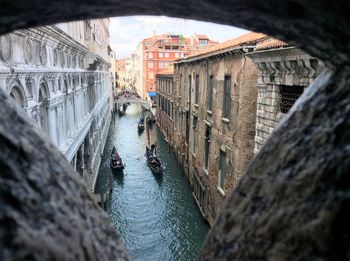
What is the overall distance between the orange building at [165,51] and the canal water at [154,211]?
29.6m

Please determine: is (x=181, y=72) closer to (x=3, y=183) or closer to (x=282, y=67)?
(x=282, y=67)

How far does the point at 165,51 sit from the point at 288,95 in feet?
145

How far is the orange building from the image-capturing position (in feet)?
160

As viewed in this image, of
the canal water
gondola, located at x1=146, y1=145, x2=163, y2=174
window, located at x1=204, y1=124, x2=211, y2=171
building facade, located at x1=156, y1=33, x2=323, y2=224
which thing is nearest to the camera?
building facade, located at x1=156, y1=33, x2=323, y2=224

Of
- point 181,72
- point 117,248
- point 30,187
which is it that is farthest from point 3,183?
point 181,72

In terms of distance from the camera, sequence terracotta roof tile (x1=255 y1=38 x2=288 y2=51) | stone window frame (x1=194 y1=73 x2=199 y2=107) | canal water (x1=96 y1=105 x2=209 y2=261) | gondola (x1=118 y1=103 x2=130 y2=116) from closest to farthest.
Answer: terracotta roof tile (x1=255 y1=38 x2=288 y2=51) → canal water (x1=96 y1=105 x2=209 y2=261) → stone window frame (x1=194 y1=73 x2=199 y2=107) → gondola (x1=118 y1=103 x2=130 y2=116)

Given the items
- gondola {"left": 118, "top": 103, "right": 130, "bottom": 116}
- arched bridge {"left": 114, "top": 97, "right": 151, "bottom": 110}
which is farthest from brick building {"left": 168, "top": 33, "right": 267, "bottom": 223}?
gondola {"left": 118, "top": 103, "right": 130, "bottom": 116}

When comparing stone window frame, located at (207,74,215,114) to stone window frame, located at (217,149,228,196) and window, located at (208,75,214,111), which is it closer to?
window, located at (208,75,214,111)

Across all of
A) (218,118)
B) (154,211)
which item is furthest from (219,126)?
(154,211)

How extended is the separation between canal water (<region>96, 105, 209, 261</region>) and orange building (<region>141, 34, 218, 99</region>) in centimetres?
2956

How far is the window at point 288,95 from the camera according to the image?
21.2 ft

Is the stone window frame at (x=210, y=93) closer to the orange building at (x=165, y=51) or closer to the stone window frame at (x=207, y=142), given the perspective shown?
the stone window frame at (x=207, y=142)

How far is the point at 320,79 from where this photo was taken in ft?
4.39

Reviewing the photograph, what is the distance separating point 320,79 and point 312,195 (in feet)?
1.68
